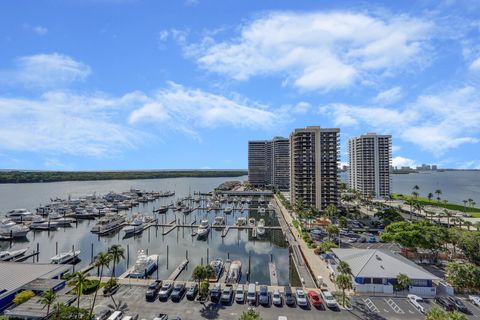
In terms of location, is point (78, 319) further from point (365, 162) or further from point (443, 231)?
point (365, 162)

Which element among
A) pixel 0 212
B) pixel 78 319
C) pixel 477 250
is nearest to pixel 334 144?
pixel 477 250

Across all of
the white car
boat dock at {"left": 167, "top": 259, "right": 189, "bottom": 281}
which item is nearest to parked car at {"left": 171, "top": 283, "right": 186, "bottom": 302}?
boat dock at {"left": 167, "top": 259, "right": 189, "bottom": 281}

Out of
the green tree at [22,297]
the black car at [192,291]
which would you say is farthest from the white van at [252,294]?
the green tree at [22,297]

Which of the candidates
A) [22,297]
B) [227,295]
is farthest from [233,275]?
[22,297]

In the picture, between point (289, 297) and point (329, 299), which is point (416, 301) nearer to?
point (329, 299)

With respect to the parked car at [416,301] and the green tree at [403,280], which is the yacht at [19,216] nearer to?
the green tree at [403,280]

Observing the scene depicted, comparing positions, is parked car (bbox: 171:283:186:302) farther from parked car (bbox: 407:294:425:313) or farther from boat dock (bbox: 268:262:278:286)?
parked car (bbox: 407:294:425:313)
